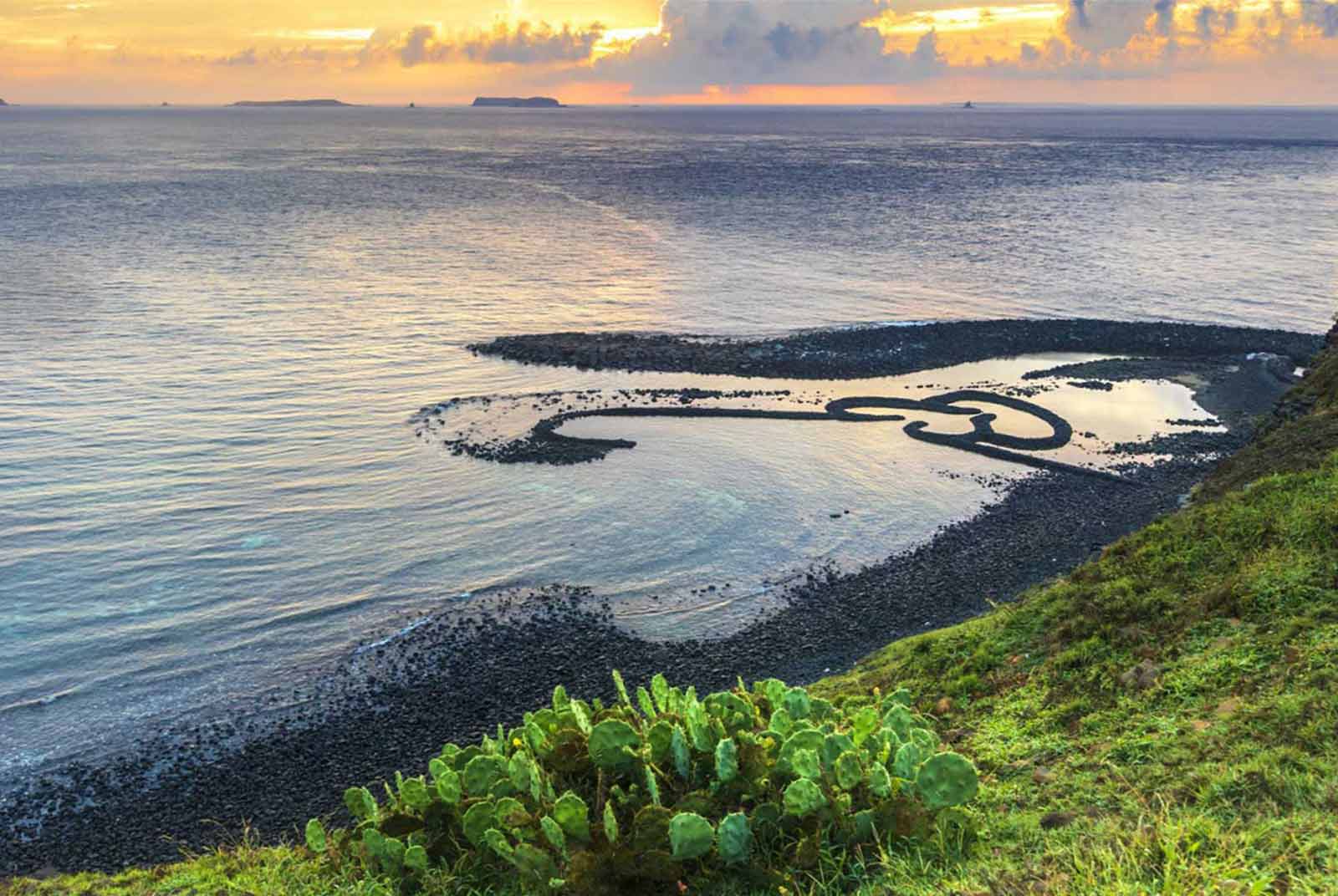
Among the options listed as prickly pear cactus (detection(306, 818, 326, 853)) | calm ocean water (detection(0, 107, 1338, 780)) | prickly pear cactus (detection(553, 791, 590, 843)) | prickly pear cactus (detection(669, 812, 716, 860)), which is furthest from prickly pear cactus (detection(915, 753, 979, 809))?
calm ocean water (detection(0, 107, 1338, 780))

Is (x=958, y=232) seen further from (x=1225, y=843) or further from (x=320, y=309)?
(x=1225, y=843)

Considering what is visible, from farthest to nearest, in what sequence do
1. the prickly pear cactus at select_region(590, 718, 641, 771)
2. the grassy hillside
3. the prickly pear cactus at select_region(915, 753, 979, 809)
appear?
the prickly pear cactus at select_region(590, 718, 641, 771)
the prickly pear cactus at select_region(915, 753, 979, 809)
the grassy hillside

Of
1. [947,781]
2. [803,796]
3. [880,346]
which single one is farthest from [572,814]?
[880,346]

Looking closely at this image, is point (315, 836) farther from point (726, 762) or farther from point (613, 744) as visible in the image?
point (726, 762)

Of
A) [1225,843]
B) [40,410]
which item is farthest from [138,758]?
[40,410]

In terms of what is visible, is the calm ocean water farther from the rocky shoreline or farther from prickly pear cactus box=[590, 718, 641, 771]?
prickly pear cactus box=[590, 718, 641, 771]
